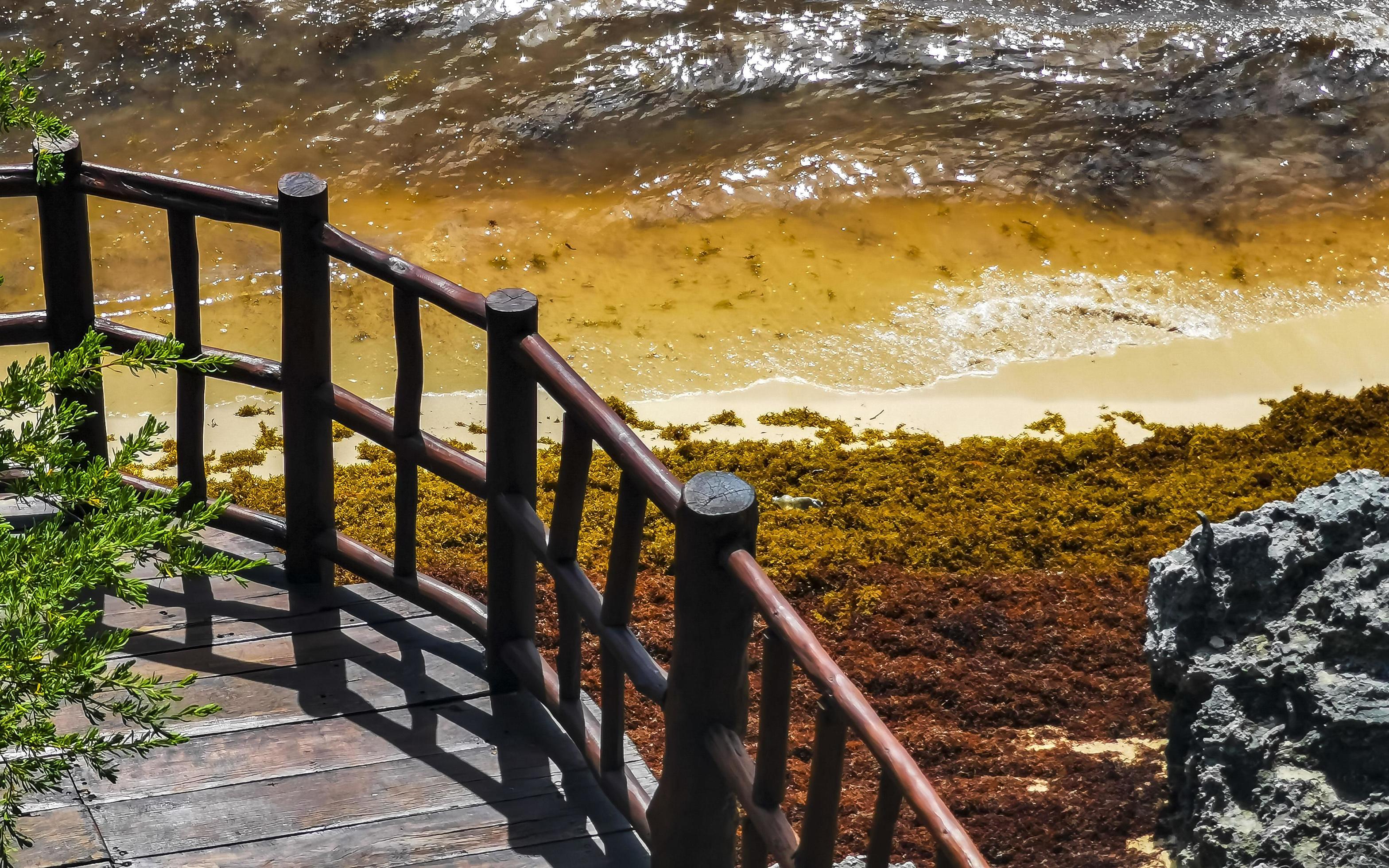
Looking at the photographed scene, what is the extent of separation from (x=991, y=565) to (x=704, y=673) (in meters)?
2.76

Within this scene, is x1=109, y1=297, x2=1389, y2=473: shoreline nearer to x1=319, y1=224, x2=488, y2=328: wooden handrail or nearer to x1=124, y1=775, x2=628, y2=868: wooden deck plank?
x1=319, y1=224, x2=488, y2=328: wooden handrail

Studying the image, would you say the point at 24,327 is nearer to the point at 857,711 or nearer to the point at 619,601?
the point at 619,601

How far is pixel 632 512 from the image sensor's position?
2.36m

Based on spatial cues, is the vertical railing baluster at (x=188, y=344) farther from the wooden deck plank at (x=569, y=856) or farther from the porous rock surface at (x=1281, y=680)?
the porous rock surface at (x=1281, y=680)

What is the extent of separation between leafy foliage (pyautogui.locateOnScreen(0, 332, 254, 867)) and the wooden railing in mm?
683

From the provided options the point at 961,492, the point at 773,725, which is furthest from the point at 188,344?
the point at 961,492

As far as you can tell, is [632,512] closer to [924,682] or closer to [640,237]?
[924,682]

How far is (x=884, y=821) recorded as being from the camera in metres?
1.92

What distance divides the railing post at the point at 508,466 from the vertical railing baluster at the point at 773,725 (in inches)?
34.3

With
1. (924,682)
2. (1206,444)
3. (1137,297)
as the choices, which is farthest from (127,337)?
(1137,297)

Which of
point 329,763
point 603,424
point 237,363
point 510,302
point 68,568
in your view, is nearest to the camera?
point 68,568

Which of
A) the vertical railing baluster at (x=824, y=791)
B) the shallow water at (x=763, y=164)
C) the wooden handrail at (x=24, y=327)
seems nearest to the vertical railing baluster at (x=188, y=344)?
the wooden handrail at (x=24, y=327)

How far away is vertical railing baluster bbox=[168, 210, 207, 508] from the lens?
301cm

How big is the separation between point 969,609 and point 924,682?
0.45m
